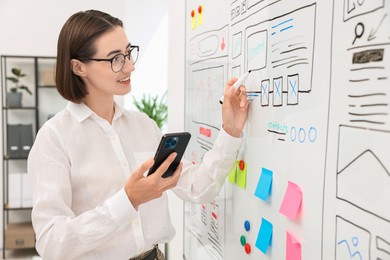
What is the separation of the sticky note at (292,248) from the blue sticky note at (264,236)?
9 cm

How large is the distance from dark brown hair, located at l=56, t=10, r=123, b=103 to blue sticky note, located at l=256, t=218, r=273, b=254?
0.67 m

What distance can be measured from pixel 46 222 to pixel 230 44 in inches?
29.7

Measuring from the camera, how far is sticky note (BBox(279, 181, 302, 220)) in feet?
2.85

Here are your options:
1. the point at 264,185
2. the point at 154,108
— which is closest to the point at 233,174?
the point at 264,185

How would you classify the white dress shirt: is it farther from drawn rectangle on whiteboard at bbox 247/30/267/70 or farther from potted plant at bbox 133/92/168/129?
potted plant at bbox 133/92/168/129

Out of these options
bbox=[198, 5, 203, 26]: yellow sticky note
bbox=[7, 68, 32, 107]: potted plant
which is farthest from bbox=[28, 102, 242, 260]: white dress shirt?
bbox=[7, 68, 32, 107]: potted plant

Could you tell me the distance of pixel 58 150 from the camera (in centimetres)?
111

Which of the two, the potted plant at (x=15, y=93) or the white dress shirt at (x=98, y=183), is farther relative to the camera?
the potted plant at (x=15, y=93)

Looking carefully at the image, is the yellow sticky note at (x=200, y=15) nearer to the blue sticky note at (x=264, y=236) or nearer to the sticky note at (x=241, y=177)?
the sticky note at (x=241, y=177)

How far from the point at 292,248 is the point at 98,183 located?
0.59m

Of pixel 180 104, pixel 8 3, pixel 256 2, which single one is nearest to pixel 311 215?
pixel 256 2

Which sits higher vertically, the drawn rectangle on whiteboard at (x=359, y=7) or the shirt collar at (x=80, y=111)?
the drawn rectangle on whiteboard at (x=359, y=7)

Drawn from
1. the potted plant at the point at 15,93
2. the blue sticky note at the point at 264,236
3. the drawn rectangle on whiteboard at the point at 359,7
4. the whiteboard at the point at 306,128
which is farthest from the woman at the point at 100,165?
the potted plant at the point at 15,93

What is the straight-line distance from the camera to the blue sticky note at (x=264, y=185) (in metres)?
1.00
